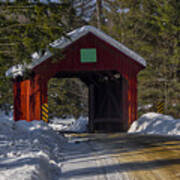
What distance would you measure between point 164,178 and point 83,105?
28994 millimetres

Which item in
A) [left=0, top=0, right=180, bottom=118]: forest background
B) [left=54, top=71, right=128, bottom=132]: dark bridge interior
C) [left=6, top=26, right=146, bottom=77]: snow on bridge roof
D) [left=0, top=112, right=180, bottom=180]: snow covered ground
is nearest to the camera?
[left=0, top=112, right=180, bottom=180]: snow covered ground

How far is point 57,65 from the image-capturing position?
671 inches

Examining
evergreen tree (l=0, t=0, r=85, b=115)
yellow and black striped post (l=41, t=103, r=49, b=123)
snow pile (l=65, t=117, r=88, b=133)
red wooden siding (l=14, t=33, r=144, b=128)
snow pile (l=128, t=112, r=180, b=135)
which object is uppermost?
evergreen tree (l=0, t=0, r=85, b=115)

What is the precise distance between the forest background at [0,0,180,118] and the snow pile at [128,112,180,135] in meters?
5.36

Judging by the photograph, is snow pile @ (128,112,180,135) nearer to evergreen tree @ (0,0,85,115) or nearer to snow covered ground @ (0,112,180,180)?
snow covered ground @ (0,112,180,180)

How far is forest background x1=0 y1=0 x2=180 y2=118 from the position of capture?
41.2ft

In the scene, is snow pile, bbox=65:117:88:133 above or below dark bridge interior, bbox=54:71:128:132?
below

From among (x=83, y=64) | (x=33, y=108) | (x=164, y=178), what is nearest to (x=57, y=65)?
(x=83, y=64)

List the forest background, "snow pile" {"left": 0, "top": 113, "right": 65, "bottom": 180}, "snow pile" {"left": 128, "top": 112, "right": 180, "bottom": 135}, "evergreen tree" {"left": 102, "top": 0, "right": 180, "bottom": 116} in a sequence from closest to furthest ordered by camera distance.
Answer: "snow pile" {"left": 0, "top": 113, "right": 65, "bottom": 180} → the forest background → "snow pile" {"left": 128, "top": 112, "right": 180, "bottom": 135} → "evergreen tree" {"left": 102, "top": 0, "right": 180, "bottom": 116}

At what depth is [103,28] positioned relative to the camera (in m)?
33.0

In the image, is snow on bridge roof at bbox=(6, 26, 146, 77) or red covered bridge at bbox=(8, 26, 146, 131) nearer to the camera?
snow on bridge roof at bbox=(6, 26, 146, 77)

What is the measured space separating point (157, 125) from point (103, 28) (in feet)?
64.6

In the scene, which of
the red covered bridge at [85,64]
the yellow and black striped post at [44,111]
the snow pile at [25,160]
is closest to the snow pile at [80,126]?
the red covered bridge at [85,64]

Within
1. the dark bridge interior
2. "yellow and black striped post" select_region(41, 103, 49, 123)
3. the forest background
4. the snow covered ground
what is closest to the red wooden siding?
"yellow and black striped post" select_region(41, 103, 49, 123)
